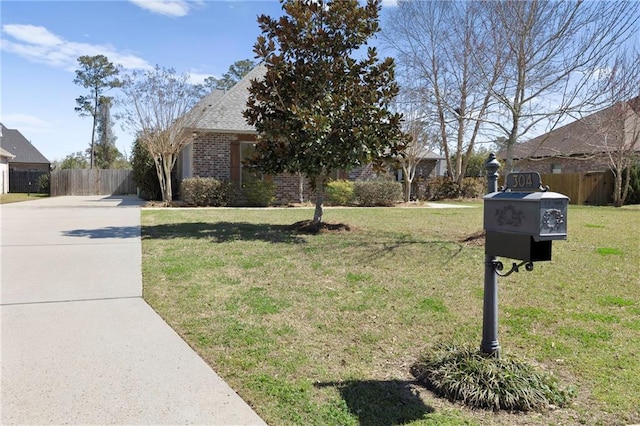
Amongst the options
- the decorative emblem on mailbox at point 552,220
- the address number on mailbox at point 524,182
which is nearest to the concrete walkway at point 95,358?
the decorative emblem on mailbox at point 552,220

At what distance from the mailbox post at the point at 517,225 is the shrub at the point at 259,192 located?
567 inches

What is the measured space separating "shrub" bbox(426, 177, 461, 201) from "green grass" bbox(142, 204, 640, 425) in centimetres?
1476

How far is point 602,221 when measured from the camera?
482 inches

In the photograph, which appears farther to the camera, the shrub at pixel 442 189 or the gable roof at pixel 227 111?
the shrub at pixel 442 189

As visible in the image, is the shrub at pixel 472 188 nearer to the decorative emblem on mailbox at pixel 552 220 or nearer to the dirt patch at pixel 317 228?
the dirt patch at pixel 317 228

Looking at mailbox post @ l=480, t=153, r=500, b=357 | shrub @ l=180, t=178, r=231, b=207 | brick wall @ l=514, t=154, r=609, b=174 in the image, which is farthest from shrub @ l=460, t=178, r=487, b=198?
mailbox post @ l=480, t=153, r=500, b=357

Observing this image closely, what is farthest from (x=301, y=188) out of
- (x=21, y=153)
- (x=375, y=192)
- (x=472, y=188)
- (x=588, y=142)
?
(x=21, y=153)

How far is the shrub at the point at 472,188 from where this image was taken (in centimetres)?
2347

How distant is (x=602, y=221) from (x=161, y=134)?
15.0 m

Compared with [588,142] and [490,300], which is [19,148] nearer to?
[588,142]

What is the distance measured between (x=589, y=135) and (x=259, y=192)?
36.2 feet

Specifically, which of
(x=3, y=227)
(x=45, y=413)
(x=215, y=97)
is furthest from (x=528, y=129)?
(x=215, y=97)

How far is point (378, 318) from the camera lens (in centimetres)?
440

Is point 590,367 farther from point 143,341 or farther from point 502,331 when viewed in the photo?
point 143,341
